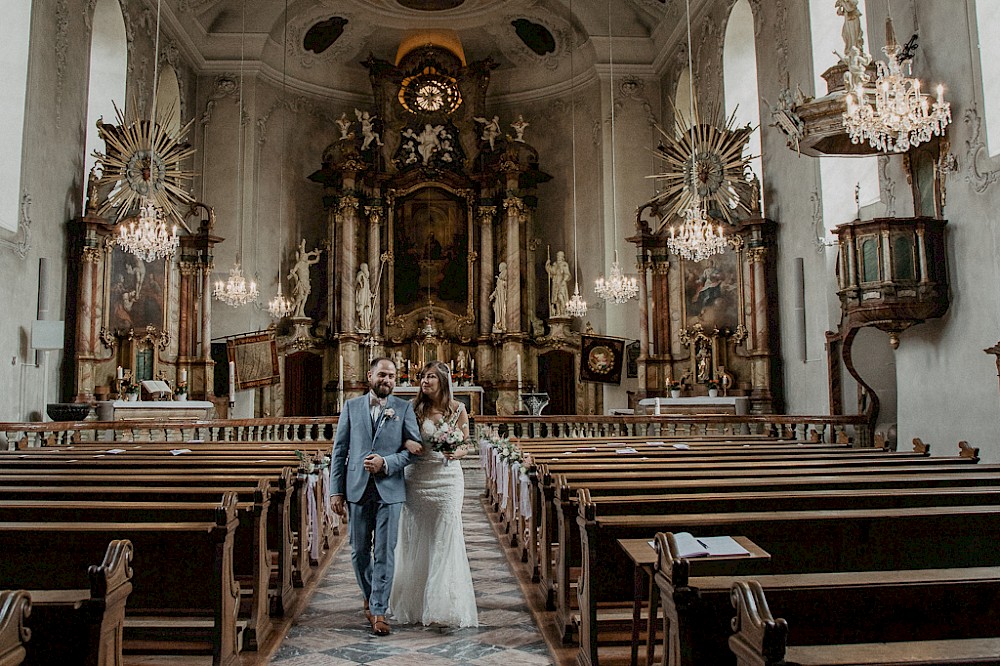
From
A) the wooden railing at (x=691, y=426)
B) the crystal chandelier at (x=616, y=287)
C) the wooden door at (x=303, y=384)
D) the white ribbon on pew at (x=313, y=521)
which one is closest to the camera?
the white ribbon on pew at (x=313, y=521)

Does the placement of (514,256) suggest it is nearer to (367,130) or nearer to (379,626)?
(367,130)

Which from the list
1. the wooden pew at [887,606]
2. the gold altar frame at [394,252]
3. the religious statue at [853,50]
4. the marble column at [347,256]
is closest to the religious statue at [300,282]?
the marble column at [347,256]

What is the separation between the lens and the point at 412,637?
14.8ft

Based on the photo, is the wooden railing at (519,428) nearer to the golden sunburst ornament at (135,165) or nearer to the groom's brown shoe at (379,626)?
the golden sunburst ornament at (135,165)

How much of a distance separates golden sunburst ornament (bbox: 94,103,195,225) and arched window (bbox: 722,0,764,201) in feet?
34.2

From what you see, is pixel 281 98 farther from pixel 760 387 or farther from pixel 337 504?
pixel 337 504

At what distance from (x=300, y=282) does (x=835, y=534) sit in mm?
16742

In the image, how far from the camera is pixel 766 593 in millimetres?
2459

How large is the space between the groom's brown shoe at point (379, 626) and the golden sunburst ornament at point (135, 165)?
33.1 ft

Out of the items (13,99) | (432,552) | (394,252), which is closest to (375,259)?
(394,252)

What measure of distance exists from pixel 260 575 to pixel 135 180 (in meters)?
11.1

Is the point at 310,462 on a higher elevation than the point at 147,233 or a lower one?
lower

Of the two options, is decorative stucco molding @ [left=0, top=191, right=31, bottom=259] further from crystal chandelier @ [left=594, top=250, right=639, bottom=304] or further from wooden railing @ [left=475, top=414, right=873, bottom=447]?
crystal chandelier @ [left=594, top=250, right=639, bottom=304]

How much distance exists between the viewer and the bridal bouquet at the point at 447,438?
4668 millimetres
